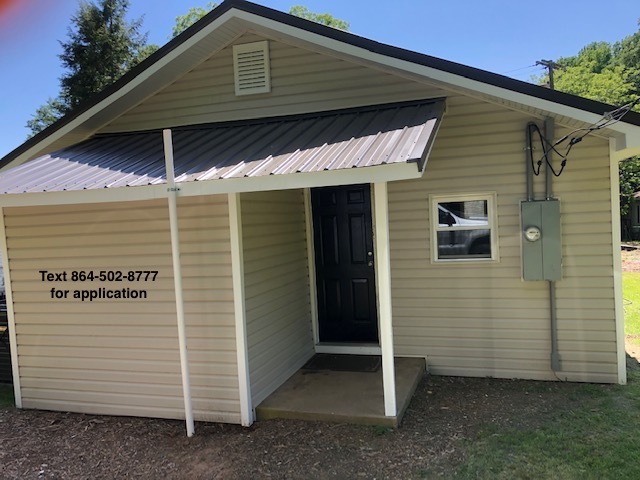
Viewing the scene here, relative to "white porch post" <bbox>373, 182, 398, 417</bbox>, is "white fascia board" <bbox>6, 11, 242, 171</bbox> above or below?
above

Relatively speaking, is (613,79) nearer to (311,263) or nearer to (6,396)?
(311,263)

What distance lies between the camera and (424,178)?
Result: 514 cm

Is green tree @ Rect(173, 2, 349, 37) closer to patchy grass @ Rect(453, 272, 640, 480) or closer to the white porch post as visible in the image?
the white porch post

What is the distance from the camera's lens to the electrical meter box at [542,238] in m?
4.66

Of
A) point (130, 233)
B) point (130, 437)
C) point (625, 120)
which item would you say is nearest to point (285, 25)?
point (130, 233)

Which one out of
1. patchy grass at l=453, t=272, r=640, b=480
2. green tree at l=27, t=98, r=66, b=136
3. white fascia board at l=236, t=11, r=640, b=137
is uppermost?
green tree at l=27, t=98, r=66, b=136

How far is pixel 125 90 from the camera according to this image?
5.35m

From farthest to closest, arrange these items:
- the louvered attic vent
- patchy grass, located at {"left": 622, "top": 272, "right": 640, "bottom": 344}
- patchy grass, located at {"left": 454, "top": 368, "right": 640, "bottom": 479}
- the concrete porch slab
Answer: patchy grass, located at {"left": 622, "top": 272, "right": 640, "bottom": 344}
the louvered attic vent
the concrete porch slab
patchy grass, located at {"left": 454, "top": 368, "right": 640, "bottom": 479}

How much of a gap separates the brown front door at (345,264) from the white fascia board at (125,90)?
7.15 ft

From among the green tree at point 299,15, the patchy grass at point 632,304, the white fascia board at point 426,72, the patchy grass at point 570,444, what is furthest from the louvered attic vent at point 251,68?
the green tree at point 299,15

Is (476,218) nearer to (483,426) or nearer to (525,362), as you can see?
(525,362)

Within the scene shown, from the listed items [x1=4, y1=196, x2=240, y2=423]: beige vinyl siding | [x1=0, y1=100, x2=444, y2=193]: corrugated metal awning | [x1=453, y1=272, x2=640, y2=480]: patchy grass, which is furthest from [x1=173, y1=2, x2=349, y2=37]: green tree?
[x1=453, y1=272, x2=640, y2=480]: patchy grass

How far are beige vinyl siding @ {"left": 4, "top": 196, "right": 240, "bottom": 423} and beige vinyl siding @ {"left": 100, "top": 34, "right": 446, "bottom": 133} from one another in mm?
1710

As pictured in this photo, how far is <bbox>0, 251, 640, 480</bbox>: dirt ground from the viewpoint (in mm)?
3373
